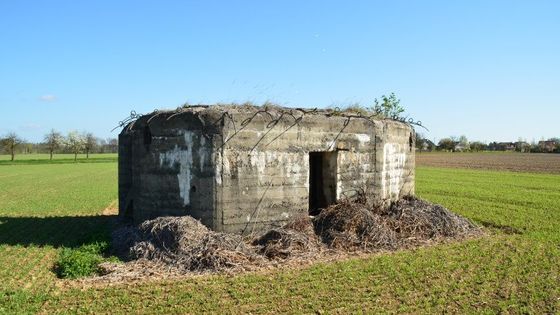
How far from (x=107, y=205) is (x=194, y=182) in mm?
10557

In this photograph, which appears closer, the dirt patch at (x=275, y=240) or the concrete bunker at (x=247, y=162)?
the dirt patch at (x=275, y=240)

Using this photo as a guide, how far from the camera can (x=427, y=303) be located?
22.7 ft

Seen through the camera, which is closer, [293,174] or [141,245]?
[141,245]

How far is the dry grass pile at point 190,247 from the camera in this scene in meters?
8.70

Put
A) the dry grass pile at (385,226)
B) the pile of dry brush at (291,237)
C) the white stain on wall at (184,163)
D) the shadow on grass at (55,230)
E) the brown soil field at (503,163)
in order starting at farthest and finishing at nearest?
the brown soil field at (503,163) → the shadow on grass at (55,230) → the dry grass pile at (385,226) → the white stain on wall at (184,163) → the pile of dry brush at (291,237)

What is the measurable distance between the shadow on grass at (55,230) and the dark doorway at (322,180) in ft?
17.1

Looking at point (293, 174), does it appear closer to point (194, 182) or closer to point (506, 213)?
point (194, 182)

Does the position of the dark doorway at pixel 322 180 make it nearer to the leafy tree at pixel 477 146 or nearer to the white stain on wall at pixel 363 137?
the white stain on wall at pixel 363 137

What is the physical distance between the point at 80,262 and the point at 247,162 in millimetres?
3823

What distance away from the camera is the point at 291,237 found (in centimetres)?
971

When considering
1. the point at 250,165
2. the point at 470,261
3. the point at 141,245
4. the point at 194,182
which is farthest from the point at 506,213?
the point at 141,245

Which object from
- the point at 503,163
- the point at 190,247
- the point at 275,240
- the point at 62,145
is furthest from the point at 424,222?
the point at 62,145

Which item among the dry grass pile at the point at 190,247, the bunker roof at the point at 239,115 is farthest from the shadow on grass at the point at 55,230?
the bunker roof at the point at 239,115

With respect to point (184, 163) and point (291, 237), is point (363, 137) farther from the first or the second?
point (184, 163)
